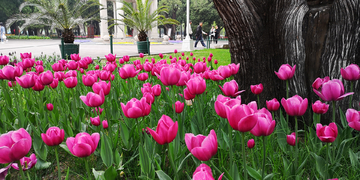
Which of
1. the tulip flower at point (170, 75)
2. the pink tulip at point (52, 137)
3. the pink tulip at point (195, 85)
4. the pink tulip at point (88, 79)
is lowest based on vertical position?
the pink tulip at point (52, 137)

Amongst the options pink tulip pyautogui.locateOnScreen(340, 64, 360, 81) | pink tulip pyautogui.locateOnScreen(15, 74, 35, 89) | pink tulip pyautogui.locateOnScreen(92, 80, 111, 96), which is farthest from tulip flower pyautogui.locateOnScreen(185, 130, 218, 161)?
pink tulip pyautogui.locateOnScreen(15, 74, 35, 89)

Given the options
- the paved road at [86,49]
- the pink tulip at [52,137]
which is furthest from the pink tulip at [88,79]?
the paved road at [86,49]

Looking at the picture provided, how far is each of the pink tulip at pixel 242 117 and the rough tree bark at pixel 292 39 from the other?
5.11 feet

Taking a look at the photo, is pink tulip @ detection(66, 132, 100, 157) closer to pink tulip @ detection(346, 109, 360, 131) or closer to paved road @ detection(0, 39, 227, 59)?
pink tulip @ detection(346, 109, 360, 131)

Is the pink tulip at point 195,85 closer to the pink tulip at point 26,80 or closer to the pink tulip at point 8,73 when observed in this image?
the pink tulip at point 26,80

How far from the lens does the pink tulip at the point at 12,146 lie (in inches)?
35.4

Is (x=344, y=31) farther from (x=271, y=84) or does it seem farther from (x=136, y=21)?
(x=136, y=21)

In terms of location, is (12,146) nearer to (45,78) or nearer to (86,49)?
(45,78)

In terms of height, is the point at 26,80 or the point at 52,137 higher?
the point at 26,80

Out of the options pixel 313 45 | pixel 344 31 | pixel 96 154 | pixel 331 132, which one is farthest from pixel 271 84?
pixel 96 154

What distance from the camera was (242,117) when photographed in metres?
0.88

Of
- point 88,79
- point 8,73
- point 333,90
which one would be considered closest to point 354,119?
point 333,90

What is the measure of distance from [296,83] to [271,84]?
0.83 ft

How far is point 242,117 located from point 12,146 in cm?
78
